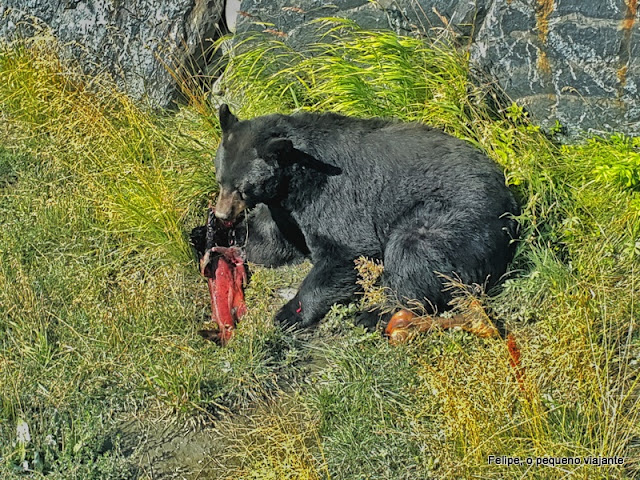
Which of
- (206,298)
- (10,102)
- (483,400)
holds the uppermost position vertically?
(10,102)

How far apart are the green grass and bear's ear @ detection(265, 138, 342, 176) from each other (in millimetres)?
943

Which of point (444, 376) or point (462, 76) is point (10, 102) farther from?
point (444, 376)

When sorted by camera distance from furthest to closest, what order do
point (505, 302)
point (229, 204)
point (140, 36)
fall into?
1. point (140, 36)
2. point (229, 204)
3. point (505, 302)

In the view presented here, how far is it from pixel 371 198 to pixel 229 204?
104cm

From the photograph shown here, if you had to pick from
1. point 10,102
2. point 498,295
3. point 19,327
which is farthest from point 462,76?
point 10,102

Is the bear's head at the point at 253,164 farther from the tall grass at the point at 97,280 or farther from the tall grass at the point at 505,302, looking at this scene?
the tall grass at the point at 505,302

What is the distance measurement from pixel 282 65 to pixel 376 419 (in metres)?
4.09

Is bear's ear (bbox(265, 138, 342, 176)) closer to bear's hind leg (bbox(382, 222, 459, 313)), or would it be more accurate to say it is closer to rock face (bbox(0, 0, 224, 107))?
bear's hind leg (bbox(382, 222, 459, 313))

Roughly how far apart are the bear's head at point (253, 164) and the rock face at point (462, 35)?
179 centimetres

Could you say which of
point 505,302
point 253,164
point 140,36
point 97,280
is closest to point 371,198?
point 253,164

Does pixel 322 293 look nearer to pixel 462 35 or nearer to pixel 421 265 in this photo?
pixel 421 265

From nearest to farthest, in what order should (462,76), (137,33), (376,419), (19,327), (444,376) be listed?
(444,376) → (376,419) → (19,327) → (462,76) → (137,33)

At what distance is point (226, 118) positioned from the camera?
613 cm

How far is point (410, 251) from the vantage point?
581cm
